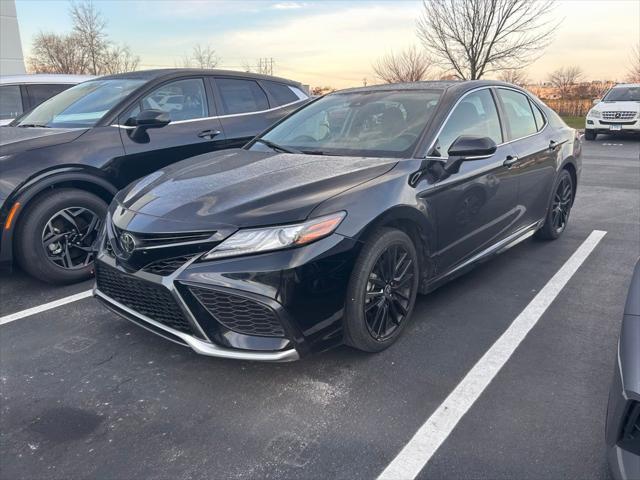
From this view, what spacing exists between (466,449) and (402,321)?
3.30ft

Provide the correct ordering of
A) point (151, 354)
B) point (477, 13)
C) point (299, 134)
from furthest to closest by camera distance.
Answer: point (477, 13) → point (299, 134) → point (151, 354)

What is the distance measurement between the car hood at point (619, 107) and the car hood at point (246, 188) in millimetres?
15535

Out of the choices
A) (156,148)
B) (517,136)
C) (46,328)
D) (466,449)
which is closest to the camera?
(466,449)

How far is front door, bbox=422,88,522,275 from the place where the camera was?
3285mm

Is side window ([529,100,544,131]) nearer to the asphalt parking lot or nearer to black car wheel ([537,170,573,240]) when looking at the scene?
black car wheel ([537,170,573,240])

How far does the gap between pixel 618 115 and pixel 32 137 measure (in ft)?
54.0

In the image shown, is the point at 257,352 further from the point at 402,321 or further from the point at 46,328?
the point at 46,328

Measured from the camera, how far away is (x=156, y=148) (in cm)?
456

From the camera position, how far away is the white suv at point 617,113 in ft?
50.5

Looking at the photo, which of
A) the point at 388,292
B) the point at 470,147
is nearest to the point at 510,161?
the point at 470,147

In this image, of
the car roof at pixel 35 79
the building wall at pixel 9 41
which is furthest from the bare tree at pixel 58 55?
the car roof at pixel 35 79

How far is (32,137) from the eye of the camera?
4000 millimetres

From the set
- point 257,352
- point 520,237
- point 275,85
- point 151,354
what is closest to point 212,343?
point 257,352

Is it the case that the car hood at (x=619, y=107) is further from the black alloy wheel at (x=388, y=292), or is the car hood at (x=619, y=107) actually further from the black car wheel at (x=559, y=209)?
the black alloy wheel at (x=388, y=292)
